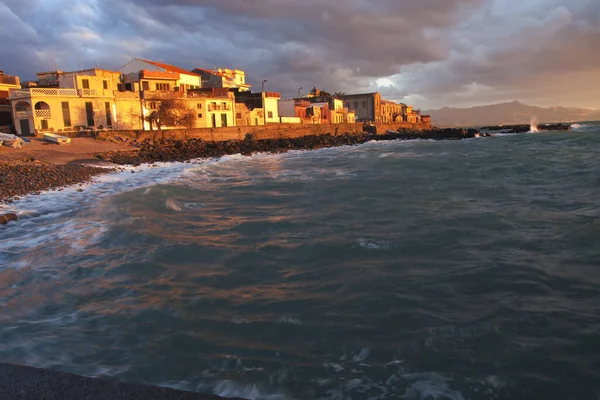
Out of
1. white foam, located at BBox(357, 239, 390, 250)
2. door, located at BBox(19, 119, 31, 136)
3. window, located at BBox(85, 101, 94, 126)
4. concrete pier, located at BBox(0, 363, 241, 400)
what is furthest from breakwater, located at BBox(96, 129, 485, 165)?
concrete pier, located at BBox(0, 363, 241, 400)

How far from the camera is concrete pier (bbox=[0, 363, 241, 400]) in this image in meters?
2.63

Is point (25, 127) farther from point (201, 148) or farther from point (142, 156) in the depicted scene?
point (201, 148)

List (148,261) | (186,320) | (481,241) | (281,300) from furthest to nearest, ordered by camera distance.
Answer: (481,241) → (148,261) → (281,300) → (186,320)

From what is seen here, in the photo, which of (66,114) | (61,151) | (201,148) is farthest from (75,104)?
(61,151)

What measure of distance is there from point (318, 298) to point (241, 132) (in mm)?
44527

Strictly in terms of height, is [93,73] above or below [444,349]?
above

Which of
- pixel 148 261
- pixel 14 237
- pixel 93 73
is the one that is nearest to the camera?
pixel 148 261

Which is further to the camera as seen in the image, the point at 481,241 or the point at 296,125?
the point at 296,125

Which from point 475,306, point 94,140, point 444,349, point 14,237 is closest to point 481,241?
point 475,306

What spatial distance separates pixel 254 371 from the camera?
12.5 feet

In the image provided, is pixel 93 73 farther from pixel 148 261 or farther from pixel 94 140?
pixel 148 261

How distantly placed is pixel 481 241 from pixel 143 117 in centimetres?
4024

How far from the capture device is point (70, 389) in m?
2.72

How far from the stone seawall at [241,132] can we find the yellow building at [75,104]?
402 cm
